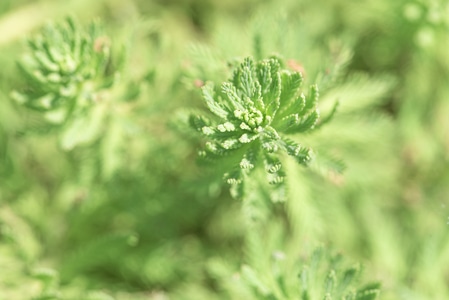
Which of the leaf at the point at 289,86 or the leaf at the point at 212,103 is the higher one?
the leaf at the point at 289,86

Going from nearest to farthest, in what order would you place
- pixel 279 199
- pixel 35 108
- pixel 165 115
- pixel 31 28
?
pixel 279 199 → pixel 35 108 → pixel 165 115 → pixel 31 28

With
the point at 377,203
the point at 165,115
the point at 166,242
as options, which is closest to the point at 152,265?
the point at 166,242

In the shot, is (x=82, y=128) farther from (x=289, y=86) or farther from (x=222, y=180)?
(x=289, y=86)

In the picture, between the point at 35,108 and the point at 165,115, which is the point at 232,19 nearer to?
the point at 165,115

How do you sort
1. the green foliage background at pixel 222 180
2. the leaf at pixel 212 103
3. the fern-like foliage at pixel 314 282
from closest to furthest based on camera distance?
the leaf at pixel 212 103 < the fern-like foliage at pixel 314 282 < the green foliage background at pixel 222 180

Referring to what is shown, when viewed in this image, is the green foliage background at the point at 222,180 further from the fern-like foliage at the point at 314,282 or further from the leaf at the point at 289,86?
the leaf at the point at 289,86

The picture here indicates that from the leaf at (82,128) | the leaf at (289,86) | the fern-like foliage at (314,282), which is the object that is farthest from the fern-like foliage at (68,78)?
the fern-like foliage at (314,282)

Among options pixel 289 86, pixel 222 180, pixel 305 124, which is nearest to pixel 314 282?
pixel 222 180
